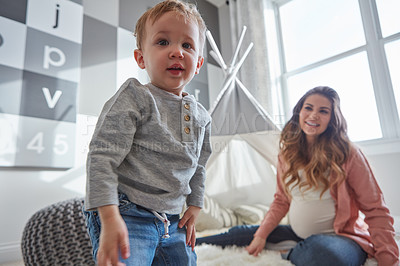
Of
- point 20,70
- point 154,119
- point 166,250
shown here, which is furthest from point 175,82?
point 20,70

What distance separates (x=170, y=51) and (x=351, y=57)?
6.77 feet

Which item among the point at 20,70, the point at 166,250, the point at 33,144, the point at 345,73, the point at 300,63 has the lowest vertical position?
the point at 166,250

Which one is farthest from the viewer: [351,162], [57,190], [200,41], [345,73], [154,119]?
[345,73]

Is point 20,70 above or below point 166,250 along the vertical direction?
above

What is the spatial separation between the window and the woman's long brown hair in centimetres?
100

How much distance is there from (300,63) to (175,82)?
7.22ft

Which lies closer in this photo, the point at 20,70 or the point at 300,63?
the point at 20,70

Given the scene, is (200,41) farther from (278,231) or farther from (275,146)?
(275,146)

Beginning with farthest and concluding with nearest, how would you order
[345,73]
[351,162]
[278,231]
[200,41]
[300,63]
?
[300,63] < [345,73] < [278,231] < [351,162] < [200,41]

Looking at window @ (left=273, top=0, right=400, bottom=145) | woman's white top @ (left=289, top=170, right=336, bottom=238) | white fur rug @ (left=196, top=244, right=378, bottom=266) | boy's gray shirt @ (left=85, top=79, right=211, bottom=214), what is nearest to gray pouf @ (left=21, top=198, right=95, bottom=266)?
white fur rug @ (left=196, top=244, right=378, bottom=266)

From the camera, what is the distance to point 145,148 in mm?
528

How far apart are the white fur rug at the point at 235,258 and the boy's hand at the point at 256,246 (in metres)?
0.02

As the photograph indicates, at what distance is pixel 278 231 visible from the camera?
120 cm

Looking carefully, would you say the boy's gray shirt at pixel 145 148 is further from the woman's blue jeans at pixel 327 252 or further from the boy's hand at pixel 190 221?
the woman's blue jeans at pixel 327 252
